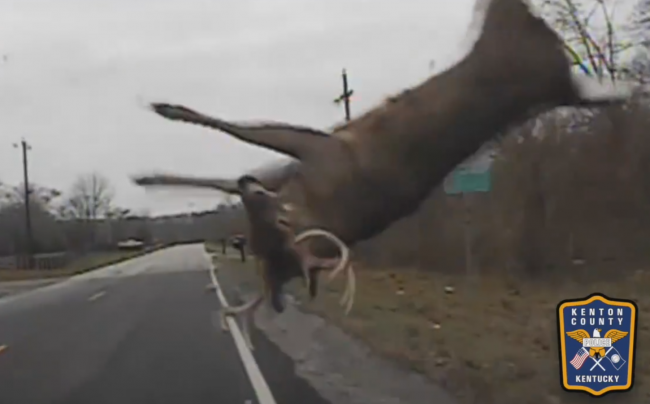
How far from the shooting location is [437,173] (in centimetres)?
191

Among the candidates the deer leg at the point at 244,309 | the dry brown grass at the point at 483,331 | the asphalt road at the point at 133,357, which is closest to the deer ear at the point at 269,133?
the deer leg at the point at 244,309

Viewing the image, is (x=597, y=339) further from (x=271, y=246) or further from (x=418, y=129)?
(x=271, y=246)

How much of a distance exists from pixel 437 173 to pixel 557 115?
45 centimetres

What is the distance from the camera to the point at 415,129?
72.3 inches

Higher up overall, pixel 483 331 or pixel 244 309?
pixel 244 309

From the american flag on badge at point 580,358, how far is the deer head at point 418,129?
2.05 meters

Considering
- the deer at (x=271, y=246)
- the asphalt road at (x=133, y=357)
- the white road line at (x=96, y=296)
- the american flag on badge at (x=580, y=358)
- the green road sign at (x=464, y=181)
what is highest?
the green road sign at (x=464, y=181)

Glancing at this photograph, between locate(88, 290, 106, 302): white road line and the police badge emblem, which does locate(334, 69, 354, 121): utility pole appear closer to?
the police badge emblem

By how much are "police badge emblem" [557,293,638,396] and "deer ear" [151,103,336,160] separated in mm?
2338

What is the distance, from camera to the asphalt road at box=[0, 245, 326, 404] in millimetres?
11117

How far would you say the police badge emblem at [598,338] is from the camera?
3756mm

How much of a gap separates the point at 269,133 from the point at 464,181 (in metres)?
0.58

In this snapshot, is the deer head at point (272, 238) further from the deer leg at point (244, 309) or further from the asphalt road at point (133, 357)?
the asphalt road at point (133, 357)

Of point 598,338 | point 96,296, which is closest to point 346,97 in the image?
point 598,338
